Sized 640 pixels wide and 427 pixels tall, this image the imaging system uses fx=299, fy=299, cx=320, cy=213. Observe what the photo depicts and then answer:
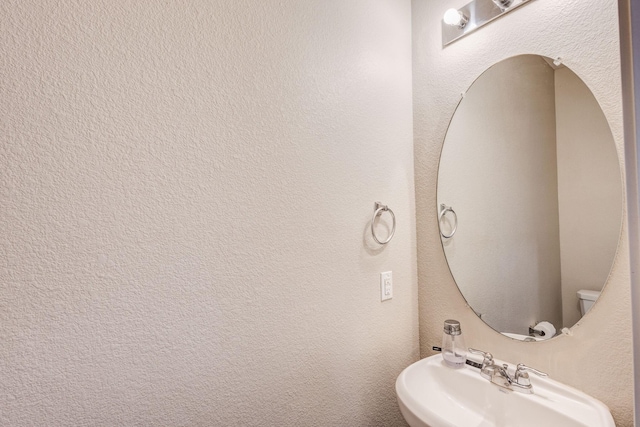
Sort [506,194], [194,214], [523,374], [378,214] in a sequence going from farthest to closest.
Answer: [378,214] → [506,194] → [523,374] → [194,214]

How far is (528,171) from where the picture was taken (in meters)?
1.05

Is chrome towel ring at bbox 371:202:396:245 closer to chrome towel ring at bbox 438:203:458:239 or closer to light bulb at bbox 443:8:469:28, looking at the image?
chrome towel ring at bbox 438:203:458:239

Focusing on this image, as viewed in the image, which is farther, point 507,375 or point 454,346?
point 454,346

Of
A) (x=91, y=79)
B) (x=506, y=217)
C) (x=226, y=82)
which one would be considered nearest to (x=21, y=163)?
(x=91, y=79)

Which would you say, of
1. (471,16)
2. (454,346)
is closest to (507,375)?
(454,346)

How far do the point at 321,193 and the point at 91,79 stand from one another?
71cm

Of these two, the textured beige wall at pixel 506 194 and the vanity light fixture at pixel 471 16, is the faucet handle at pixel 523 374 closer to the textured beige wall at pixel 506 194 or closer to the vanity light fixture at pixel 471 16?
the textured beige wall at pixel 506 194

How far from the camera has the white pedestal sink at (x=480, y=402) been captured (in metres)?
0.83

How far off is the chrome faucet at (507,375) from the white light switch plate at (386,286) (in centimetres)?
39

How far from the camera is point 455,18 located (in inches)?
46.8

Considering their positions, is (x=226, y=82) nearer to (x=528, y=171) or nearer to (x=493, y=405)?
(x=528, y=171)

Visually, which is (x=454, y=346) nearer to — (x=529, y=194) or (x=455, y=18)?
(x=529, y=194)

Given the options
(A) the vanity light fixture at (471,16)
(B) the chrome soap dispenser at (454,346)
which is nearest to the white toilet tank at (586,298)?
(B) the chrome soap dispenser at (454,346)

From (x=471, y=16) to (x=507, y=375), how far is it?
1.32 meters
